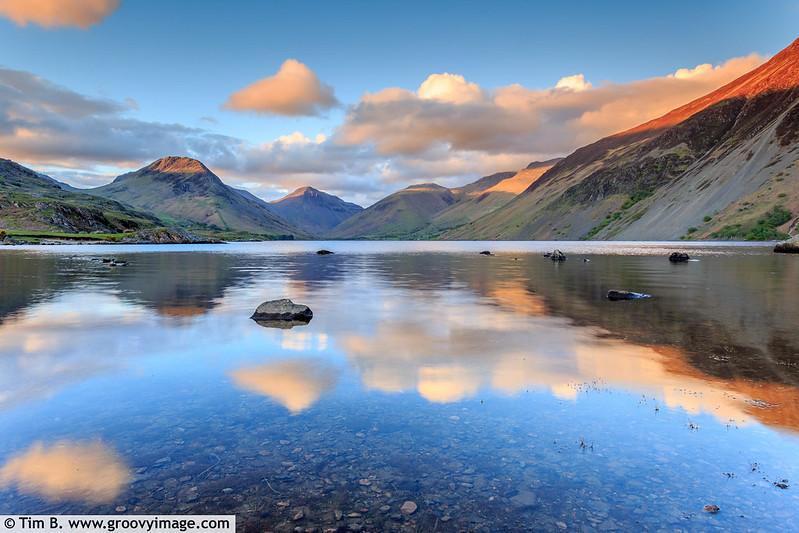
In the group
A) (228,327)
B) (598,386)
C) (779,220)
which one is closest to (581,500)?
(598,386)

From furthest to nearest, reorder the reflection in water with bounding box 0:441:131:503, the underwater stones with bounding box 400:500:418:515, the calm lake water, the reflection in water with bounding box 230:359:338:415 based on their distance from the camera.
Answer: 1. the reflection in water with bounding box 230:359:338:415
2. the reflection in water with bounding box 0:441:131:503
3. the calm lake water
4. the underwater stones with bounding box 400:500:418:515

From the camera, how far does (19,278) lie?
202 feet

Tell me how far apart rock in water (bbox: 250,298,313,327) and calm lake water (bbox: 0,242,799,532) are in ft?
6.12

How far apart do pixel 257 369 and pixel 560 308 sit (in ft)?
82.5

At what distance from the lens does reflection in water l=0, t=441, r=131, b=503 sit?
1007cm

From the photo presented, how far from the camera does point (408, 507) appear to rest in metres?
9.61

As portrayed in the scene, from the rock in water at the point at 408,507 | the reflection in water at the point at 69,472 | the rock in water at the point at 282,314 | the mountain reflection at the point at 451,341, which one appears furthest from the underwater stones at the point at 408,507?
the rock in water at the point at 282,314

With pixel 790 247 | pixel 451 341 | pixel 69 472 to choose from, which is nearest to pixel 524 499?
pixel 69 472

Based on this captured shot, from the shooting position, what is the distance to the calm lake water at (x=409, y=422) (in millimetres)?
9719

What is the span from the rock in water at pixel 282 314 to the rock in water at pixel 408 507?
2239cm

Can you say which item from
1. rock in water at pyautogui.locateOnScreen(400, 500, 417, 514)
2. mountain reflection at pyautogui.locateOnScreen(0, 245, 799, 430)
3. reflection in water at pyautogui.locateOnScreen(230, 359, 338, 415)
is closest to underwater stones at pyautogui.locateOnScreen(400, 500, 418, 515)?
rock in water at pyautogui.locateOnScreen(400, 500, 417, 514)

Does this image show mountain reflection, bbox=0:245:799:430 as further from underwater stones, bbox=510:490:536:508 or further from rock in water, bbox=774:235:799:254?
rock in water, bbox=774:235:799:254

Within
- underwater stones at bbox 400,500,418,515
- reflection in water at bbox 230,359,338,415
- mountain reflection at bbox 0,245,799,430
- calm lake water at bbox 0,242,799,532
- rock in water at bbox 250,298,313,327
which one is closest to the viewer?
underwater stones at bbox 400,500,418,515

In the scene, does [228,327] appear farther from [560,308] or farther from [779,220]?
[779,220]
